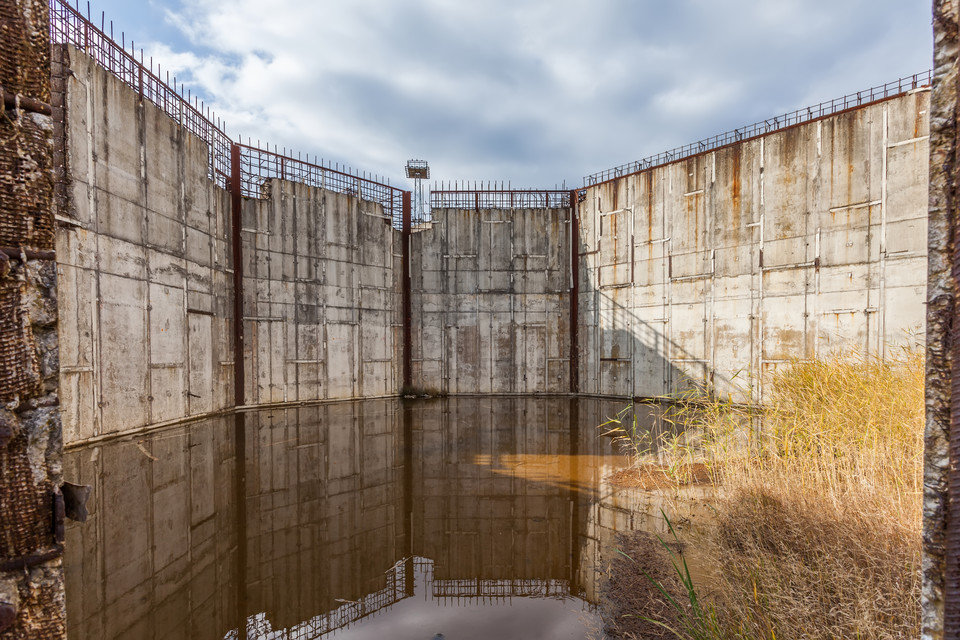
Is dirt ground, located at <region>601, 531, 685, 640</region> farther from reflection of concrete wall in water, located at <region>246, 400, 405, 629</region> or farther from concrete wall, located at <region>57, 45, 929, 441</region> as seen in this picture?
concrete wall, located at <region>57, 45, 929, 441</region>

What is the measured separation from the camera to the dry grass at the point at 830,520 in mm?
2801

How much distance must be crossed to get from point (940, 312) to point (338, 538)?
18.3 ft

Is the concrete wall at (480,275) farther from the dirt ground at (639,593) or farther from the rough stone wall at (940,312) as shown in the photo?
the rough stone wall at (940,312)

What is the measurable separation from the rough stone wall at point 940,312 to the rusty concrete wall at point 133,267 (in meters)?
10.6

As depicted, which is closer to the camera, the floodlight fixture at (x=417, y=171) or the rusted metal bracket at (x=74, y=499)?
the rusted metal bracket at (x=74, y=499)

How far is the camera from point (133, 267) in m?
9.70

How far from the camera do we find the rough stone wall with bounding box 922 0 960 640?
1.37m

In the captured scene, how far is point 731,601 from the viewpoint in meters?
3.21

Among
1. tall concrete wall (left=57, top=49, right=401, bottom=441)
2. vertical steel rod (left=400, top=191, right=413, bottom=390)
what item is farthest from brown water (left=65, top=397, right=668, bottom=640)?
vertical steel rod (left=400, top=191, right=413, bottom=390)

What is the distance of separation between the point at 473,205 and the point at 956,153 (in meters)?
16.5

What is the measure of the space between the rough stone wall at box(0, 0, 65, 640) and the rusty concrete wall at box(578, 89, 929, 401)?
9.38 metres

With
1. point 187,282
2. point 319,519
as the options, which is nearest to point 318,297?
point 187,282

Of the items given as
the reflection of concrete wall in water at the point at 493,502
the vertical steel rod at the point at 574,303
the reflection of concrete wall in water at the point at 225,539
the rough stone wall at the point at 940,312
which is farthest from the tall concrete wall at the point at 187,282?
the rough stone wall at the point at 940,312

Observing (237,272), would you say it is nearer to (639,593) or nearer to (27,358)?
(27,358)
